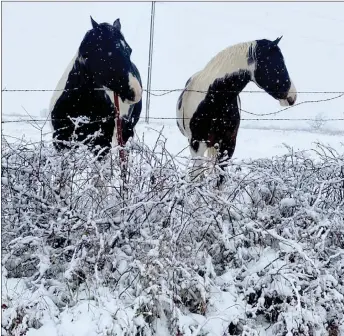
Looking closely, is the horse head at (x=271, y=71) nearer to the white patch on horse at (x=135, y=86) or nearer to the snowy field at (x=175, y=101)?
the snowy field at (x=175, y=101)

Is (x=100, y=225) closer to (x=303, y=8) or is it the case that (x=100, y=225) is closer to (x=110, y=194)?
(x=110, y=194)

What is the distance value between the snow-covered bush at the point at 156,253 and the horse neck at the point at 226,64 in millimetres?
1398

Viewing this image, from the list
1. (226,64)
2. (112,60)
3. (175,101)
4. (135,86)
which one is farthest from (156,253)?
(175,101)

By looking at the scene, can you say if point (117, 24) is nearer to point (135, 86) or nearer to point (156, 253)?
point (135, 86)

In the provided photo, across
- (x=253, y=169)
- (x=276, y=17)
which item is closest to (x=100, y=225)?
(x=253, y=169)

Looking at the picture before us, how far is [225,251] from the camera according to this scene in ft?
10.8

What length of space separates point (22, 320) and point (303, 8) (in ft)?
12.5

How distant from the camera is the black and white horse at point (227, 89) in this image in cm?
438

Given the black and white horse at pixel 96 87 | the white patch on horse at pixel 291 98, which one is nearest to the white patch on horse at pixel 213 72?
the white patch on horse at pixel 291 98

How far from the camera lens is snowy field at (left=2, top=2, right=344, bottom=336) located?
2695 millimetres

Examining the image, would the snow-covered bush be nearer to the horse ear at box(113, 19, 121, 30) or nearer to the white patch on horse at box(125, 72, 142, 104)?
the white patch on horse at box(125, 72, 142, 104)

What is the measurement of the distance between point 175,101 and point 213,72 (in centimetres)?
125

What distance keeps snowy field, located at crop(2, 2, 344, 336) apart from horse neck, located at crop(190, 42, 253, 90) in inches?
16.7

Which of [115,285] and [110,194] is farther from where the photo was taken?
[110,194]
